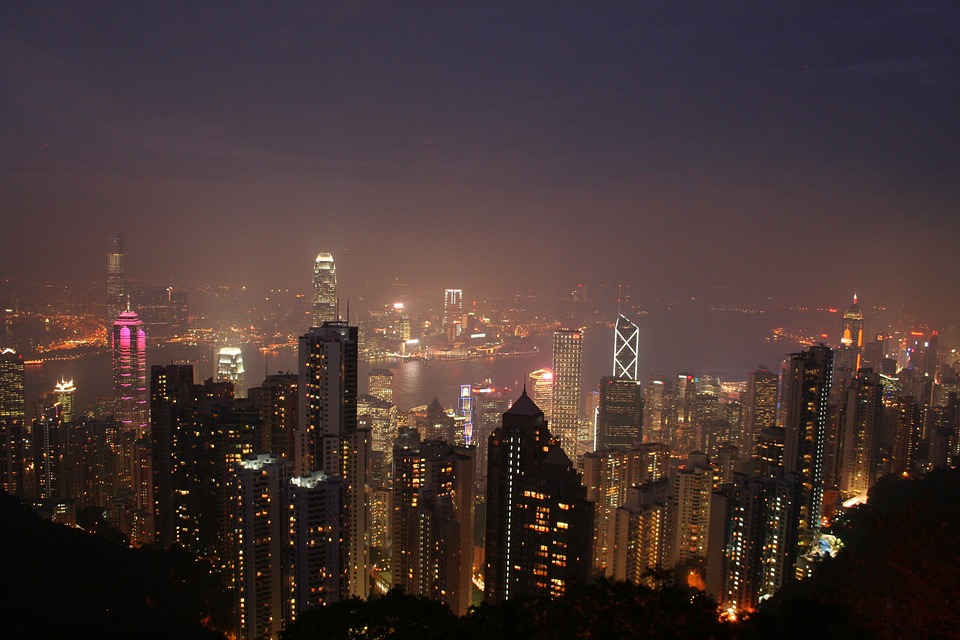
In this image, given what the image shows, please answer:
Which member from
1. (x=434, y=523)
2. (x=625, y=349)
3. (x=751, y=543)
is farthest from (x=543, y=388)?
(x=434, y=523)

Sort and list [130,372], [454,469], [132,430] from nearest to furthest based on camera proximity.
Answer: [454,469] → [132,430] → [130,372]

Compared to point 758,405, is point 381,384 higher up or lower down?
higher up

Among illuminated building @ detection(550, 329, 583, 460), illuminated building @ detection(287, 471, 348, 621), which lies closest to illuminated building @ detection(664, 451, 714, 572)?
illuminated building @ detection(287, 471, 348, 621)

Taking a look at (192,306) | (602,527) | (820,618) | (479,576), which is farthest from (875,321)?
(192,306)

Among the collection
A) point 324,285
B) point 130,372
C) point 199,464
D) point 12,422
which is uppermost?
point 324,285

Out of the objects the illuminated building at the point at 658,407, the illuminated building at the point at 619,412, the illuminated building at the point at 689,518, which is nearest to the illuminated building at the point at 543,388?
the illuminated building at the point at 619,412

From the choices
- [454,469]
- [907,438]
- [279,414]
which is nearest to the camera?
[454,469]

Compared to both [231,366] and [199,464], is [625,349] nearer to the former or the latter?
[231,366]

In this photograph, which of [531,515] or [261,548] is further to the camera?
[261,548]
